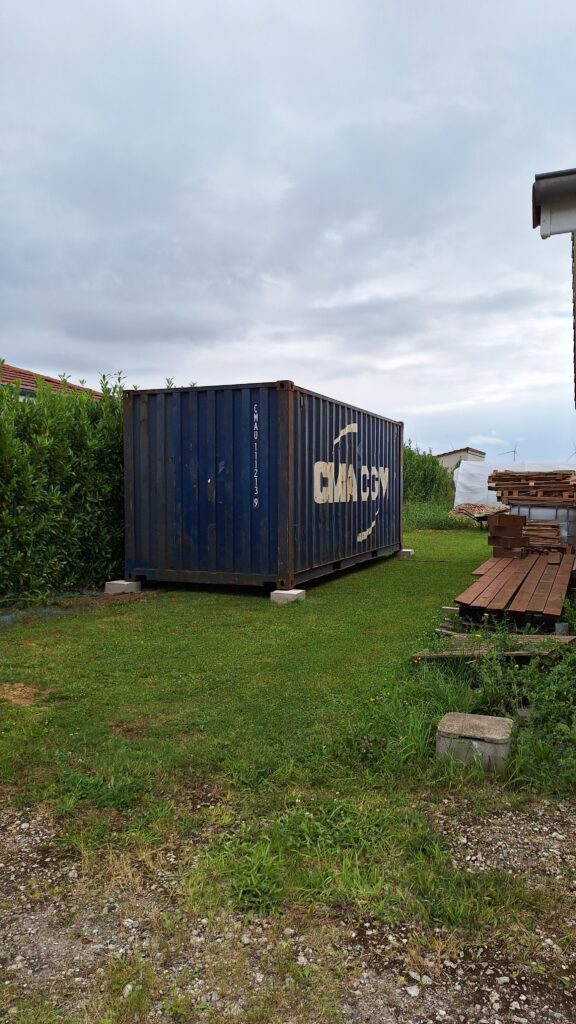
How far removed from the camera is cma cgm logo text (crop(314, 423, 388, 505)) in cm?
966

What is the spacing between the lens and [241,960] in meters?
2.12

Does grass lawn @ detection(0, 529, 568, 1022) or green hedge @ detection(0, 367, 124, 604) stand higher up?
green hedge @ detection(0, 367, 124, 604)

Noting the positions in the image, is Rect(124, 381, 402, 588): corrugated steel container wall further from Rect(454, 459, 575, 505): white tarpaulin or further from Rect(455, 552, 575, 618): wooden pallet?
Rect(454, 459, 575, 505): white tarpaulin

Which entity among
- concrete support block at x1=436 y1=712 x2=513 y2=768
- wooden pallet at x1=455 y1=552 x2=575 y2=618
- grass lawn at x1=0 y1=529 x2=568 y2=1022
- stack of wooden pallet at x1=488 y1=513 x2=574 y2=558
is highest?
stack of wooden pallet at x1=488 y1=513 x2=574 y2=558

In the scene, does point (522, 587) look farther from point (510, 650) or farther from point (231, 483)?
point (231, 483)

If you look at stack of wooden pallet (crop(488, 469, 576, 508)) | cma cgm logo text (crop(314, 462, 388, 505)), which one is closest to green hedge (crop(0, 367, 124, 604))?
cma cgm logo text (crop(314, 462, 388, 505))

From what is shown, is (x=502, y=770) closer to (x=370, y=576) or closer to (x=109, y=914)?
(x=109, y=914)

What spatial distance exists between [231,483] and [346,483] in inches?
101

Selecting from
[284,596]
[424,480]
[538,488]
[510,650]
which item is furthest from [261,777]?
[424,480]

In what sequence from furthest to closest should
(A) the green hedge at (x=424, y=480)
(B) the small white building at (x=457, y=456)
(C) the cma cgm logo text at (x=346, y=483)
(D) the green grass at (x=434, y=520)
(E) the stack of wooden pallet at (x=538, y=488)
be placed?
1. (B) the small white building at (x=457, y=456)
2. (A) the green hedge at (x=424, y=480)
3. (D) the green grass at (x=434, y=520)
4. (E) the stack of wooden pallet at (x=538, y=488)
5. (C) the cma cgm logo text at (x=346, y=483)

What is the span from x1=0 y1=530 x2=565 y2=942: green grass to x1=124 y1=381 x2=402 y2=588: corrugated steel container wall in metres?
2.21

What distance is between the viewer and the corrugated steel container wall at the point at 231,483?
858 centimetres

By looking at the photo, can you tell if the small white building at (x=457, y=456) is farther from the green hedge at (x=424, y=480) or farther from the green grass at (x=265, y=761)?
the green grass at (x=265, y=761)

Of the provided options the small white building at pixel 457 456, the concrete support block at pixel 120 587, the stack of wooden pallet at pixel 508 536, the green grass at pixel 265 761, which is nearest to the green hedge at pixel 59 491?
the concrete support block at pixel 120 587
